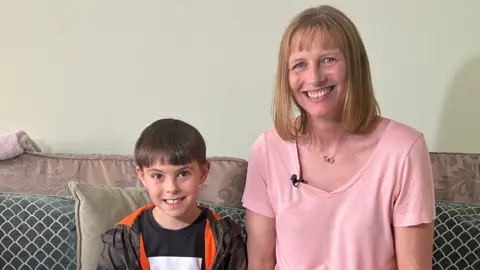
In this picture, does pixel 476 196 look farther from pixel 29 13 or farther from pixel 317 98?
pixel 29 13

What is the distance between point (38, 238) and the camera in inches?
66.6

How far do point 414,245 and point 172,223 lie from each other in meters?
0.64

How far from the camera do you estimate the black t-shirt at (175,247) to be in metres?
1.44

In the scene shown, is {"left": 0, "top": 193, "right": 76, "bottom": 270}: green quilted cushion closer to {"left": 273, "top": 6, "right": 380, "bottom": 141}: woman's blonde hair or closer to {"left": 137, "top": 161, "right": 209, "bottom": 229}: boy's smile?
{"left": 137, "top": 161, "right": 209, "bottom": 229}: boy's smile

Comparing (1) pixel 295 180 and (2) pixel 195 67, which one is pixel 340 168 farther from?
(2) pixel 195 67

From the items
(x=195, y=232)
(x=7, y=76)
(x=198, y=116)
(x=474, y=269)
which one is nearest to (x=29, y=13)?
(x=7, y=76)

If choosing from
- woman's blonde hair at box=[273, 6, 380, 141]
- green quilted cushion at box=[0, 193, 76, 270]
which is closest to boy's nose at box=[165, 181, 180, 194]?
woman's blonde hair at box=[273, 6, 380, 141]

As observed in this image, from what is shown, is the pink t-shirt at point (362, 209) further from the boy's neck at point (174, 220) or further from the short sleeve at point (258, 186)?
the boy's neck at point (174, 220)

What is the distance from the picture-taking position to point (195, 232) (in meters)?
1.47

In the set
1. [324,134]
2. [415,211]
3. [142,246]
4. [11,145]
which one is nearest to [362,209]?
[415,211]

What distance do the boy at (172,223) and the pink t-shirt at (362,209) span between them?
0.56 ft

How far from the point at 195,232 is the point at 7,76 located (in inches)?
43.9

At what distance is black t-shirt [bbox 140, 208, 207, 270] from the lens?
4.72ft

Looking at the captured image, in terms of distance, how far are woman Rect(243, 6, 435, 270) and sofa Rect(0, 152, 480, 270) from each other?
301 mm
